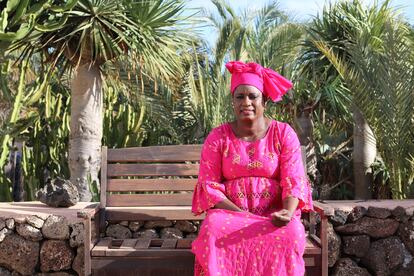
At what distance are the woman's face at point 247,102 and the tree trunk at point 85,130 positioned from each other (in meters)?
3.58

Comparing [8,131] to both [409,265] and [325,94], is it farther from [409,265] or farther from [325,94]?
[325,94]

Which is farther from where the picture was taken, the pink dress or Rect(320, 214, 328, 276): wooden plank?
Rect(320, 214, 328, 276): wooden plank

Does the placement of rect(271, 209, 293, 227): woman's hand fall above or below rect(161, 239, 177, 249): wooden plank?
above

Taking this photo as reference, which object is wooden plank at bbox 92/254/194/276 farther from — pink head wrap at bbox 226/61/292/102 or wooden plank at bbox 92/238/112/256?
pink head wrap at bbox 226/61/292/102

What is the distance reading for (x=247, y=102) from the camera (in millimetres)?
3717

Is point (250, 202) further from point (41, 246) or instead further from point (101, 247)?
point (41, 246)

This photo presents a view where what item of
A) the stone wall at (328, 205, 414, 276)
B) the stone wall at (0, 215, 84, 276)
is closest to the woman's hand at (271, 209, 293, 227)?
the stone wall at (328, 205, 414, 276)

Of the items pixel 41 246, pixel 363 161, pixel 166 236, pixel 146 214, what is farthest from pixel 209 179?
pixel 363 161

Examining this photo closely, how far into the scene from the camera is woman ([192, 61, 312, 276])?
10.9 feet

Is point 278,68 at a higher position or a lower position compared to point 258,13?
lower

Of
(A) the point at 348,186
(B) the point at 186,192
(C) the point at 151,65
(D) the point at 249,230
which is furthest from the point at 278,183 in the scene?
(A) the point at 348,186

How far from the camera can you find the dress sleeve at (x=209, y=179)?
11.9ft

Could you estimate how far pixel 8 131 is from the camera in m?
6.62

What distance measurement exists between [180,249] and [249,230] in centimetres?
66
